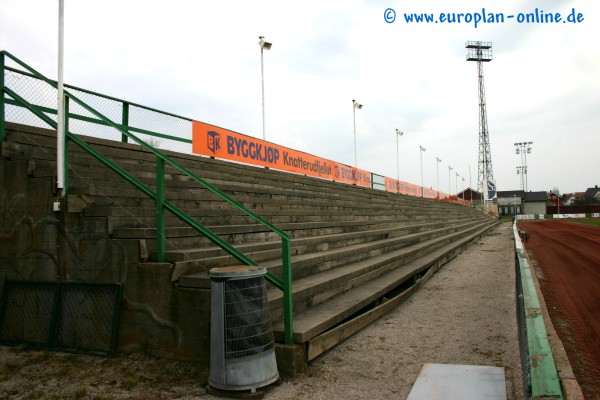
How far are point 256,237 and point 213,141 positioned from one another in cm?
619

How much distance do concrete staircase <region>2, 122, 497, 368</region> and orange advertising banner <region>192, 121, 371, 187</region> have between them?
1.40 m

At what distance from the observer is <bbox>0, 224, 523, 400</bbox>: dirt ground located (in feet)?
13.2

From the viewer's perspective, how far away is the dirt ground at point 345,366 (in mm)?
4023

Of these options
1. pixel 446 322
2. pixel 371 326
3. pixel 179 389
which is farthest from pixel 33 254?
pixel 446 322

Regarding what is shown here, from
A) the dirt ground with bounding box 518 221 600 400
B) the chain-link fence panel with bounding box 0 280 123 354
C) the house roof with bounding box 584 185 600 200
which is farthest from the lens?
the house roof with bounding box 584 185 600 200

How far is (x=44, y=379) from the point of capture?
4379 millimetres

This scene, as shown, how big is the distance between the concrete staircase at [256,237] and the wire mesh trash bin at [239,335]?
1.75 feet

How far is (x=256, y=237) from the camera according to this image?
7.67 m

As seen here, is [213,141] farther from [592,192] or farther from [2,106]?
[592,192]

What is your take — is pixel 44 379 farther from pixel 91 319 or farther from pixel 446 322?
pixel 446 322

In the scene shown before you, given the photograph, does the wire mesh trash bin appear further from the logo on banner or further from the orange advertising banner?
the logo on banner

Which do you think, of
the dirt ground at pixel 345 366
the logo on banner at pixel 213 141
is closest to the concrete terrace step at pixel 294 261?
the dirt ground at pixel 345 366

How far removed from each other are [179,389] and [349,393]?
1.61 metres

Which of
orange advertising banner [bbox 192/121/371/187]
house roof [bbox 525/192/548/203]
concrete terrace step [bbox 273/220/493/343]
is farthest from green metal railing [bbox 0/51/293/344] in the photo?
house roof [bbox 525/192/548/203]
